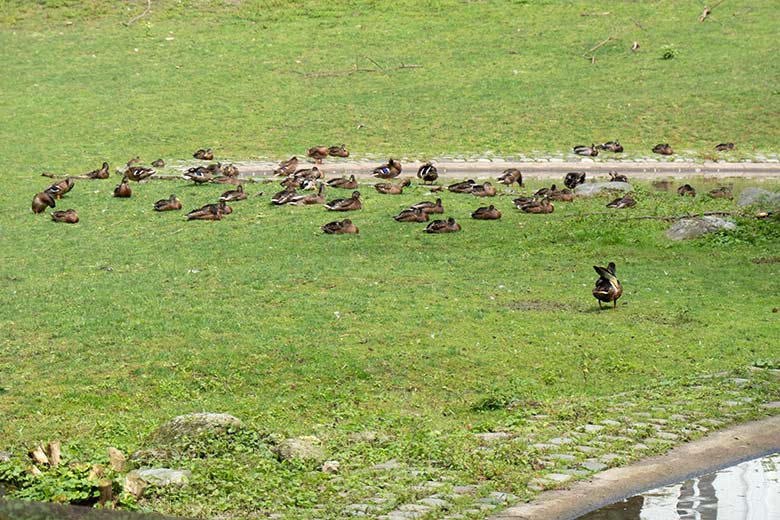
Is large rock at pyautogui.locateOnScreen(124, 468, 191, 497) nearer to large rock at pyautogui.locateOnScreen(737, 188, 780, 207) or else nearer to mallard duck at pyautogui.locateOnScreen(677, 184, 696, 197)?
large rock at pyautogui.locateOnScreen(737, 188, 780, 207)

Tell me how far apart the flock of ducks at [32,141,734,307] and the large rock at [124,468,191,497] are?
11982 millimetres

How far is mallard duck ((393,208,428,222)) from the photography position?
2167cm

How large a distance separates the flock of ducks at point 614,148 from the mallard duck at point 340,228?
11124 mm

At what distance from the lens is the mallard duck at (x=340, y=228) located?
68.0 ft

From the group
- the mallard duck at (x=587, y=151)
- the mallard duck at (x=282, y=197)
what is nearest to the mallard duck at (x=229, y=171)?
the mallard duck at (x=282, y=197)

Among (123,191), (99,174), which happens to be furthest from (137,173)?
(123,191)

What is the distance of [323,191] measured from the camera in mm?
24266

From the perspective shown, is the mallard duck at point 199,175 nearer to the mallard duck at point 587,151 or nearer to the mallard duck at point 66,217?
the mallard duck at point 66,217

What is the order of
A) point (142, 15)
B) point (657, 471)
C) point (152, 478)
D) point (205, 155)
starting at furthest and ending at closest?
1. point (142, 15)
2. point (205, 155)
3. point (657, 471)
4. point (152, 478)

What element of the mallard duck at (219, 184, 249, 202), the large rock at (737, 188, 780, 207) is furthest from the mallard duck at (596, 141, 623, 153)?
the mallard duck at (219, 184, 249, 202)

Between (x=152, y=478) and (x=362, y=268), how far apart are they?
916cm

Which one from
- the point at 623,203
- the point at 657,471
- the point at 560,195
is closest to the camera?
the point at 657,471

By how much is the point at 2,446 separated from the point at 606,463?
4833mm

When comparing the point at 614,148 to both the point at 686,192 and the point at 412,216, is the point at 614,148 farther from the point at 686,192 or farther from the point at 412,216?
the point at 412,216
